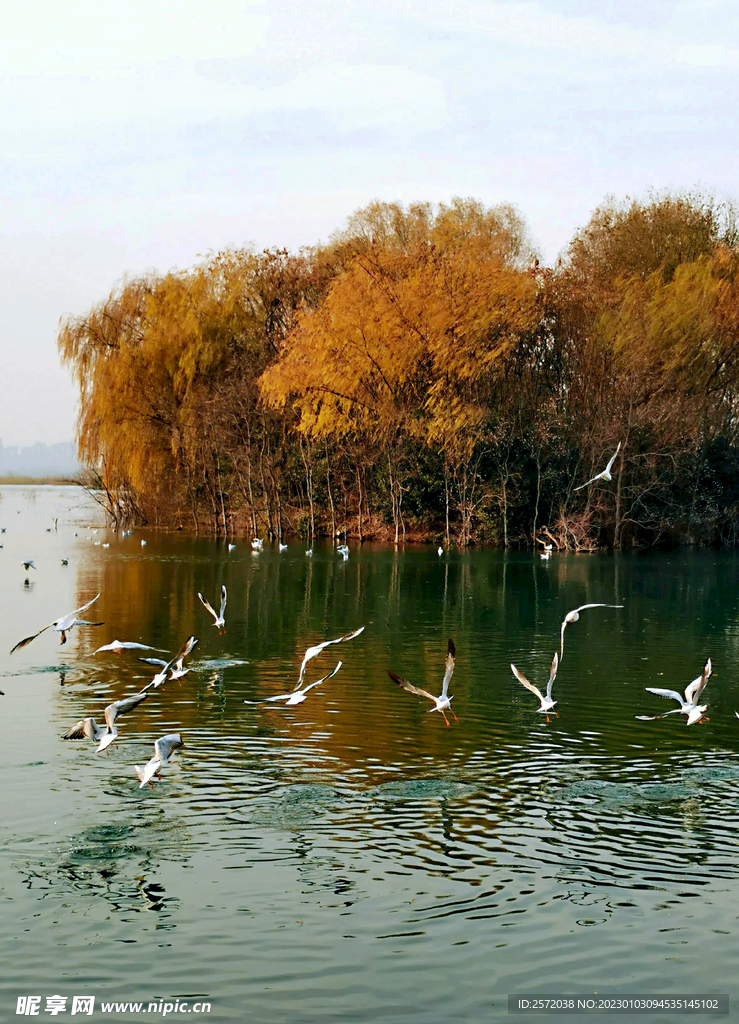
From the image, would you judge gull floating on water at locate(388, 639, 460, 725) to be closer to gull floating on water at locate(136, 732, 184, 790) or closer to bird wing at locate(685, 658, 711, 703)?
gull floating on water at locate(136, 732, 184, 790)

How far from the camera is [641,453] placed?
46.1 metres

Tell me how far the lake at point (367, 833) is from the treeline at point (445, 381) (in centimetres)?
2475

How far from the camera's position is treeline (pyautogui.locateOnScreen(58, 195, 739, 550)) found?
4559cm

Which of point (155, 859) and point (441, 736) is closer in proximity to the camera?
point (155, 859)

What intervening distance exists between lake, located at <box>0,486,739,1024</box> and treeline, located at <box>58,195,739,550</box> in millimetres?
24749

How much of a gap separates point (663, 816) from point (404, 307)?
3566cm

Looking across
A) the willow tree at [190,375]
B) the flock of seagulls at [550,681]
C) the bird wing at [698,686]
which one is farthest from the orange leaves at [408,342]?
the bird wing at [698,686]

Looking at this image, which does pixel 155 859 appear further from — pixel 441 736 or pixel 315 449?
pixel 315 449

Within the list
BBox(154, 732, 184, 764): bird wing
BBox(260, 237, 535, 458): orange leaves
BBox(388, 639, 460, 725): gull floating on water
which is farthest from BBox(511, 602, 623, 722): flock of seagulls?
BBox(260, 237, 535, 458): orange leaves

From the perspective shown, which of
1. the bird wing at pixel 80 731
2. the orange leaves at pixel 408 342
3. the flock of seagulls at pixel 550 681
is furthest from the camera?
the orange leaves at pixel 408 342

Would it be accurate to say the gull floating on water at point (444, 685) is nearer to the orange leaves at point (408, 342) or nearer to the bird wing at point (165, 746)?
the bird wing at point (165, 746)

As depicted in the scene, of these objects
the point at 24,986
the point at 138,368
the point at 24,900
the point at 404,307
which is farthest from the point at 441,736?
the point at 138,368

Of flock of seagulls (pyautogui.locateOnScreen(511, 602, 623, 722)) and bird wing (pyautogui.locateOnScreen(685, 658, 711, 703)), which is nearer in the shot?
flock of seagulls (pyautogui.locateOnScreen(511, 602, 623, 722))

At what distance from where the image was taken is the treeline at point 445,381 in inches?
1795
